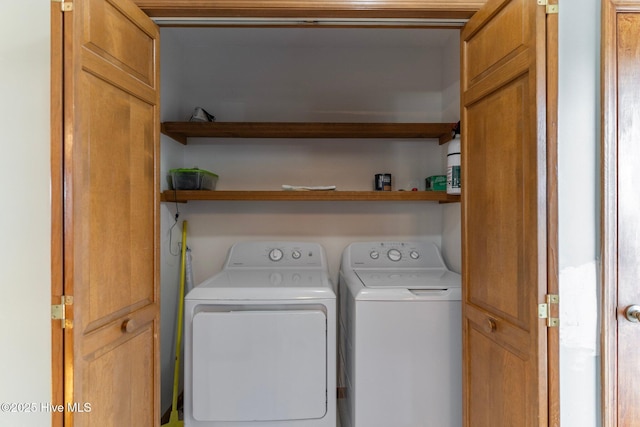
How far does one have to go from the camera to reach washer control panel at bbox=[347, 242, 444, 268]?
7.59 feet

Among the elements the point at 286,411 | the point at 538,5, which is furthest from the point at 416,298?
the point at 538,5

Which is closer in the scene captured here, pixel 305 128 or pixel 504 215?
pixel 504 215

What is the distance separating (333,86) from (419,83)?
0.62 meters

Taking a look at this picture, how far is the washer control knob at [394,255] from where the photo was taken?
91.5 inches

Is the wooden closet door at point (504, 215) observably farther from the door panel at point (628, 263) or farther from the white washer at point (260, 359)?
the white washer at point (260, 359)

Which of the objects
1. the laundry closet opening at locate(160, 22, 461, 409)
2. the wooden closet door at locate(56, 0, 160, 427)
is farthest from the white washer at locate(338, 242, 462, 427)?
the wooden closet door at locate(56, 0, 160, 427)

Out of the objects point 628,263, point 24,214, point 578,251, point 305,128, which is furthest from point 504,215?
point 24,214

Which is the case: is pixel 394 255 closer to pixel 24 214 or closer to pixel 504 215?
pixel 504 215

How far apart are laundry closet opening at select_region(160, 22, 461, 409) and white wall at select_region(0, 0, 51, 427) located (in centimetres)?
132

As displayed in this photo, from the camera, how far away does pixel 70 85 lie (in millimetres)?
898

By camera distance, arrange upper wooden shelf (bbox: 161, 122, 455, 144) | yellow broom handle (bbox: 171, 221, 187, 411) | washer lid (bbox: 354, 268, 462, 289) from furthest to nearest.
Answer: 1. upper wooden shelf (bbox: 161, 122, 455, 144)
2. yellow broom handle (bbox: 171, 221, 187, 411)
3. washer lid (bbox: 354, 268, 462, 289)

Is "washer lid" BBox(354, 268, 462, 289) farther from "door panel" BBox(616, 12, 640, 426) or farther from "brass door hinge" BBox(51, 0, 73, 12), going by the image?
"brass door hinge" BBox(51, 0, 73, 12)

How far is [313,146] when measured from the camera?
2432 millimetres

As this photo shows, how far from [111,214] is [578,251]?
57.3 inches
